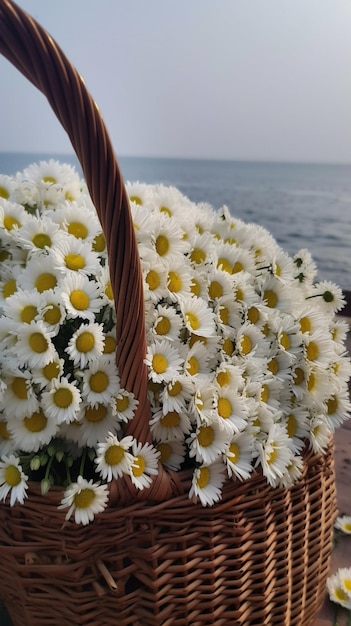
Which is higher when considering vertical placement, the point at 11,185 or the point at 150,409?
the point at 11,185

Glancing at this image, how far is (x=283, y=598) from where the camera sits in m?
0.56

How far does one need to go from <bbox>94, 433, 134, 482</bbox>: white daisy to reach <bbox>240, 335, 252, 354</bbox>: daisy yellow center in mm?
147

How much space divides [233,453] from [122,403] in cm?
11

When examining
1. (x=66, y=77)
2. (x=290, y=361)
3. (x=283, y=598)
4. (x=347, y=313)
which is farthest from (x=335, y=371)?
(x=347, y=313)

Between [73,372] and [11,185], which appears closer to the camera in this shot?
[73,372]

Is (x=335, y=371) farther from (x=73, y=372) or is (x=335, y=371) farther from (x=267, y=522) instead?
(x=73, y=372)

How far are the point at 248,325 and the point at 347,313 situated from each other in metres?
1.17

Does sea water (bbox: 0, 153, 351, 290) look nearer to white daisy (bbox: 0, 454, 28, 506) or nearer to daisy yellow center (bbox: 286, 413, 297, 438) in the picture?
daisy yellow center (bbox: 286, 413, 297, 438)

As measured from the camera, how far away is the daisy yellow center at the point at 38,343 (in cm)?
44

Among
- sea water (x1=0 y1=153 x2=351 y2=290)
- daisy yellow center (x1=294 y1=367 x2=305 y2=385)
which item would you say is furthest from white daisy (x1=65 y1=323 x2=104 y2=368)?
sea water (x1=0 y1=153 x2=351 y2=290)

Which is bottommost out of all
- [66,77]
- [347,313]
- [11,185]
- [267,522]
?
[347,313]

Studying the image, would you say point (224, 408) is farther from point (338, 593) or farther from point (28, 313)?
point (338, 593)

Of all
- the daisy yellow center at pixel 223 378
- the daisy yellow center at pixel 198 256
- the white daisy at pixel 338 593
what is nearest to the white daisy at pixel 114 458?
the daisy yellow center at pixel 223 378

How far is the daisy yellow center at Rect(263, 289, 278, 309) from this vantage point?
0.59 metres
